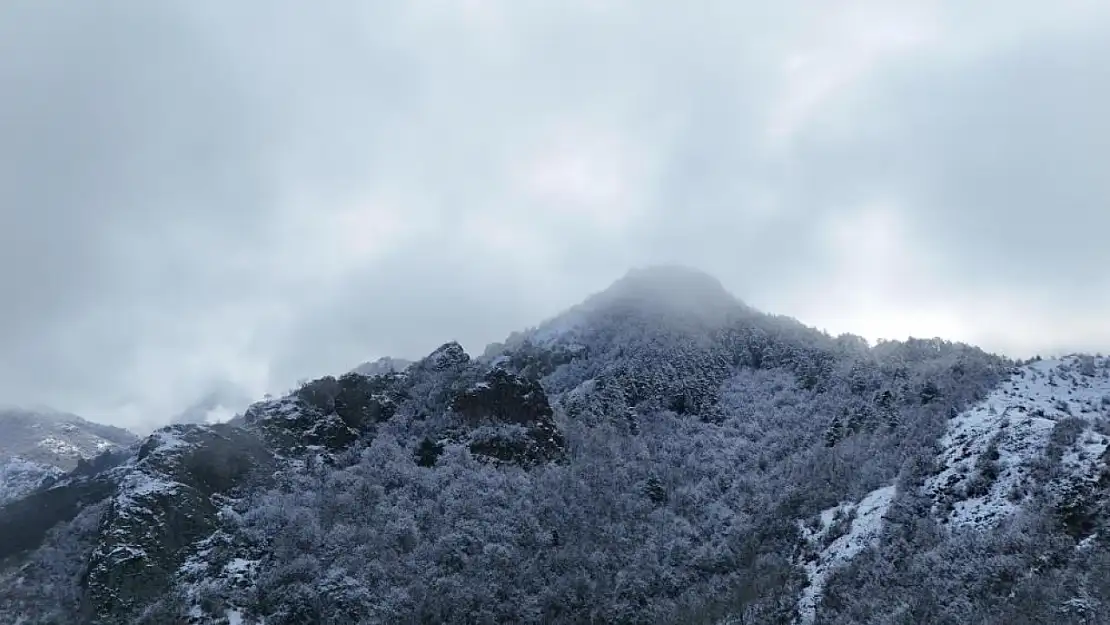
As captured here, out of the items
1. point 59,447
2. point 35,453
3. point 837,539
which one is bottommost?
point 837,539

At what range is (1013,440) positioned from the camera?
69.4m

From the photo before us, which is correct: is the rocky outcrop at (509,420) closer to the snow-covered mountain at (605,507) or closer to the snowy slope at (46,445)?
the snow-covered mountain at (605,507)

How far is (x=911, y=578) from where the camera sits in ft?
198

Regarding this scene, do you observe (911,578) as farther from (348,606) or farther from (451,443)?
(451,443)

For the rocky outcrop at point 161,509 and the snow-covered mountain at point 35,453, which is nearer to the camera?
the rocky outcrop at point 161,509

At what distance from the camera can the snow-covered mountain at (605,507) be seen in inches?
2466

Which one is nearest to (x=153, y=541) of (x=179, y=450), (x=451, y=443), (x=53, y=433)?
(x=179, y=450)

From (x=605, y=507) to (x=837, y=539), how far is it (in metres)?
32.6

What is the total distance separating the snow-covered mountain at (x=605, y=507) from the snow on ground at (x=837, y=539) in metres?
0.32

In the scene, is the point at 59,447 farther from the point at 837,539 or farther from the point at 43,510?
the point at 837,539

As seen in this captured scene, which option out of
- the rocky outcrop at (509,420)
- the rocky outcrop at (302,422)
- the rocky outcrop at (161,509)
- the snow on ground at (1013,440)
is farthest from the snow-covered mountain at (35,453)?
the snow on ground at (1013,440)

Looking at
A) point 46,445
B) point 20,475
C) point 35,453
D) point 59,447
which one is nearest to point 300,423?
point 20,475

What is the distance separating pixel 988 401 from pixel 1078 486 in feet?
75.0

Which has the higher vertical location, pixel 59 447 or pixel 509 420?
pixel 59 447
